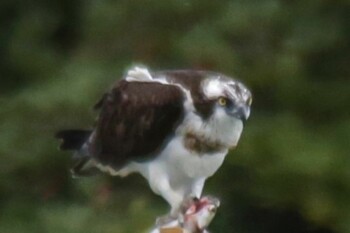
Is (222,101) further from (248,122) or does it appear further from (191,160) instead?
(248,122)

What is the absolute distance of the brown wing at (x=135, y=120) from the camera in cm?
226

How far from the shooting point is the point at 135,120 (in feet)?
7.55

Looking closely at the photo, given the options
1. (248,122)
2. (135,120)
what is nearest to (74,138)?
(135,120)

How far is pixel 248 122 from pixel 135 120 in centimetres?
149

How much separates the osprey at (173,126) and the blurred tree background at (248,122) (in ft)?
4.11

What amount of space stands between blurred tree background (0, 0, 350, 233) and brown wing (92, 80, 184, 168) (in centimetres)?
122

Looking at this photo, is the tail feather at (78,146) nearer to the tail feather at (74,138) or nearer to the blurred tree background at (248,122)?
the tail feather at (74,138)


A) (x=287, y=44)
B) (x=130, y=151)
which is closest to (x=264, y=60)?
(x=287, y=44)

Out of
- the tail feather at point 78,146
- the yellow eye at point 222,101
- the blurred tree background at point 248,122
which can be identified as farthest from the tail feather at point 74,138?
the blurred tree background at point 248,122

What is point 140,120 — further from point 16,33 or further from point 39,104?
point 16,33

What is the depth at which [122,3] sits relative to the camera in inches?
151

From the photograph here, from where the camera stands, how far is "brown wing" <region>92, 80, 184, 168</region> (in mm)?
2256

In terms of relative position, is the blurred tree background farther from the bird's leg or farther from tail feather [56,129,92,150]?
the bird's leg

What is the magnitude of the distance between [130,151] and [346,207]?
1549mm
